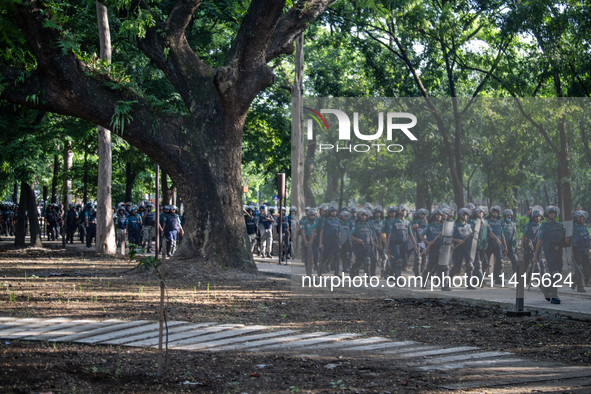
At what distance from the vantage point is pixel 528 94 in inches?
811

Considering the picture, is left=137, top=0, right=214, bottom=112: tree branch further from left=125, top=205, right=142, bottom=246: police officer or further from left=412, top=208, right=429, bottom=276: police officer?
left=125, top=205, right=142, bottom=246: police officer

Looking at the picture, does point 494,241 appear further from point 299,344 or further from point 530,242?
point 299,344

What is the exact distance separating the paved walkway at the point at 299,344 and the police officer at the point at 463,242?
5.40 metres

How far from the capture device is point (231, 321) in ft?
27.6

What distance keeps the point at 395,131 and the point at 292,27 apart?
450cm

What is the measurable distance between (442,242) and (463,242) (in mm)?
421

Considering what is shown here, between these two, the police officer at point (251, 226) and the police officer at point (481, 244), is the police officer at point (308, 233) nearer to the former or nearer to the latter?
the police officer at point (481, 244)

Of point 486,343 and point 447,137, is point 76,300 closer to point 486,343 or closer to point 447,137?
point 486,343

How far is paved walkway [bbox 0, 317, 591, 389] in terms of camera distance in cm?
602

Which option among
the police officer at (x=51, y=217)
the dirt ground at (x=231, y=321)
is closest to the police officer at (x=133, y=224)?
the dirt ground at (x=231, y=321)

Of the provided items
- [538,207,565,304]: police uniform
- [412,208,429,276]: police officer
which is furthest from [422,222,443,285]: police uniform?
[538,207,565,304]: police uniform

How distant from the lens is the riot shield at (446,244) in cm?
1251

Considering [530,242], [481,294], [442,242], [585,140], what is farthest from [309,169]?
[585,140]

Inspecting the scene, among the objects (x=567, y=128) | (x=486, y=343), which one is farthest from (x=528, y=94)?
(x=486, y=343)
